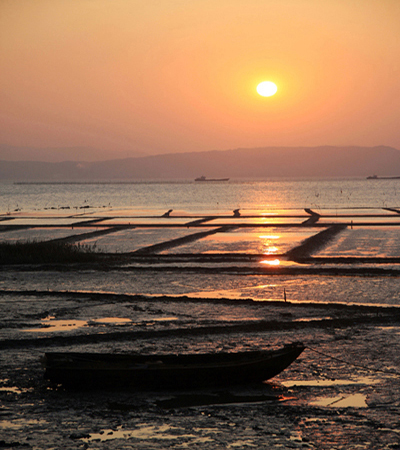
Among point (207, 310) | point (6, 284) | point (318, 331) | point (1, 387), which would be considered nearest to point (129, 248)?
point (6, 284)

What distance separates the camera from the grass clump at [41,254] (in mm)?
25281

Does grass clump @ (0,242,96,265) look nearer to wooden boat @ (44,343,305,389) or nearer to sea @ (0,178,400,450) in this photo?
sea @ (0,178,400,450)

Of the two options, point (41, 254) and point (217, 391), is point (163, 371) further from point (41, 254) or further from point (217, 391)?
point (41, 254)

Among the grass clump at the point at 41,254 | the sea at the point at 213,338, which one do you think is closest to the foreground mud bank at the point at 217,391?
the sea at the point at 213,338

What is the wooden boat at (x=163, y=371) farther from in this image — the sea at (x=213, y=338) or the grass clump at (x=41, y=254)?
the grass clump at (x=41, y=254)

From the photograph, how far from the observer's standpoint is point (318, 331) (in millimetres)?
13203

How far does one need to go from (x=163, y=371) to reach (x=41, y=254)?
17495 millimetres

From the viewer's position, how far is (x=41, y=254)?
2581cm

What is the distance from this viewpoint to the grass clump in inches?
995

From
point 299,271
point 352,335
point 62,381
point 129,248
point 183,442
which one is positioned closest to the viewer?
point 183,442

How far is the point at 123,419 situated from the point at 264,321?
20.0ft

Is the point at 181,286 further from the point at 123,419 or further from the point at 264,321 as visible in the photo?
the point at 123,419

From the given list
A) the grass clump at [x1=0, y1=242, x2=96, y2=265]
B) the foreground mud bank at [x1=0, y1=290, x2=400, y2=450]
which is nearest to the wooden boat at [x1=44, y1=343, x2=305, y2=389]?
the foreground mud bank at [x1=0, y1=290, x2=400, y2=450]

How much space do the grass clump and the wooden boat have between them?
16.0 meters
